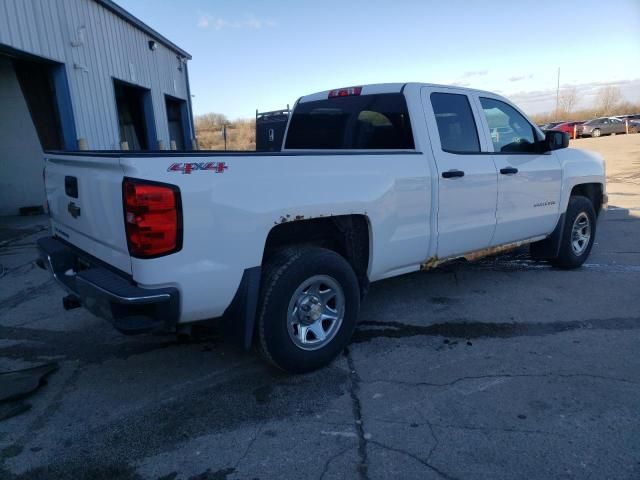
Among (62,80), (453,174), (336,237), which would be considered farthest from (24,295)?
(62,80)

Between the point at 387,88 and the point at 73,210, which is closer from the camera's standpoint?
the point at 73,210

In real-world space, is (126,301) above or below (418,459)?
above

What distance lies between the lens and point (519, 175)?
15.7 ft

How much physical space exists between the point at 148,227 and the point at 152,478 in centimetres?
128

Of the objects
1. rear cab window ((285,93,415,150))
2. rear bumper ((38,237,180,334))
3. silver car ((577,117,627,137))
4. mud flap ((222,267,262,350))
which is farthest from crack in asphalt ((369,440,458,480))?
silver car ((577,117,627,137))

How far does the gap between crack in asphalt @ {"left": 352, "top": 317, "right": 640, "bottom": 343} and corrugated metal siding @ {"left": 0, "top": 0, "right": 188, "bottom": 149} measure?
7738mm

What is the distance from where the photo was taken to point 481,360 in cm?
358

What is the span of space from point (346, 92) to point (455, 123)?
1074 millimetres

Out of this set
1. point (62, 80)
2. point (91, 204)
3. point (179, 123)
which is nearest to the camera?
point (91, 204)

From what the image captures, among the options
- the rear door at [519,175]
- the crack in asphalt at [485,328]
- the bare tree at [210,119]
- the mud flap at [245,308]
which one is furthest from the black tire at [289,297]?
the bare tree at [210,119]

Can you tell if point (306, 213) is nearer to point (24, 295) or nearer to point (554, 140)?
point (554, 140)

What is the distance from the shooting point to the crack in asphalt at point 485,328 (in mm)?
4055

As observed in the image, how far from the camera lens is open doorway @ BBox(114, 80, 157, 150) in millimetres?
14914

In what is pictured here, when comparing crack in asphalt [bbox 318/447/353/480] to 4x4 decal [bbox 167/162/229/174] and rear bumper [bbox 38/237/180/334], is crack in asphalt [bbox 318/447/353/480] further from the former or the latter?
4x4 decal [bbox 167/162/229/174]
